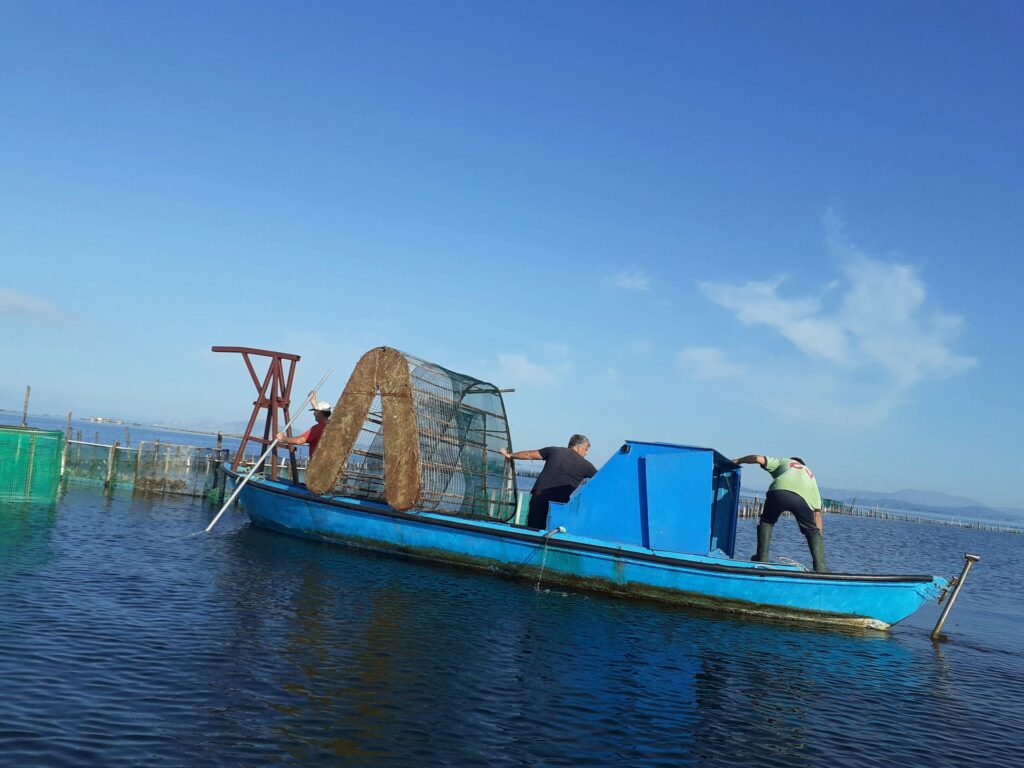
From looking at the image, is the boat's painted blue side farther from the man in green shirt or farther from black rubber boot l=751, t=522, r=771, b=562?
the man in green shirt

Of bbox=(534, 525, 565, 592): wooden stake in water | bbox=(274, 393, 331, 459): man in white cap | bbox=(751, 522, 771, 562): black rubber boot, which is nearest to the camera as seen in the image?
bbox=(751, 522, 771, 562): black rubber boot

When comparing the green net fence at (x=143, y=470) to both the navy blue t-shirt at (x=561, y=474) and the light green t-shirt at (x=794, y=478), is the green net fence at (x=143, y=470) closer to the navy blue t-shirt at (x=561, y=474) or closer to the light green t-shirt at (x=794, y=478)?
the navy blue t-shirt at (x=561, y=474)

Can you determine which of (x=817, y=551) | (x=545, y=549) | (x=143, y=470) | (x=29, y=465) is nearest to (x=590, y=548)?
(x=545, y=549)

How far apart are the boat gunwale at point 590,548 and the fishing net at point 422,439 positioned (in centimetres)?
35

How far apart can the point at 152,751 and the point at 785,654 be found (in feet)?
31.2

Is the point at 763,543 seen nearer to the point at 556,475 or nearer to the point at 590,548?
the point at 590,548

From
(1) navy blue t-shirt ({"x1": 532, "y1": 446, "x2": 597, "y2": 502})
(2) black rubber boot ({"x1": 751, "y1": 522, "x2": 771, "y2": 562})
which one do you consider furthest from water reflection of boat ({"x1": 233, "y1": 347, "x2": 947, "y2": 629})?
(1) navy blue t-shirt ({"x1": 532, "y1": 446, "x2": 597, "y2": 502})

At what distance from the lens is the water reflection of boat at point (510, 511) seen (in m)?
13.8

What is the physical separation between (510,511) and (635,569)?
15.1 ft

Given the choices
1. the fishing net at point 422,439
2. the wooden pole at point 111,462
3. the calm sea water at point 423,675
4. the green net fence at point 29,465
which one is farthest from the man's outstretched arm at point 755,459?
the wooden pole at point 111,462

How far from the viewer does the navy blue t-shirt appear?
15.7 m

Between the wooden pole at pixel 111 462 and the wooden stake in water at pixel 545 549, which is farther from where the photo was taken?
the wooden pole at pixel 111 462

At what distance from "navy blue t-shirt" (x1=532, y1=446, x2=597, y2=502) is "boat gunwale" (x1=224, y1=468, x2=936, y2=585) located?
1089mm

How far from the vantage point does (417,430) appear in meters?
15.7
